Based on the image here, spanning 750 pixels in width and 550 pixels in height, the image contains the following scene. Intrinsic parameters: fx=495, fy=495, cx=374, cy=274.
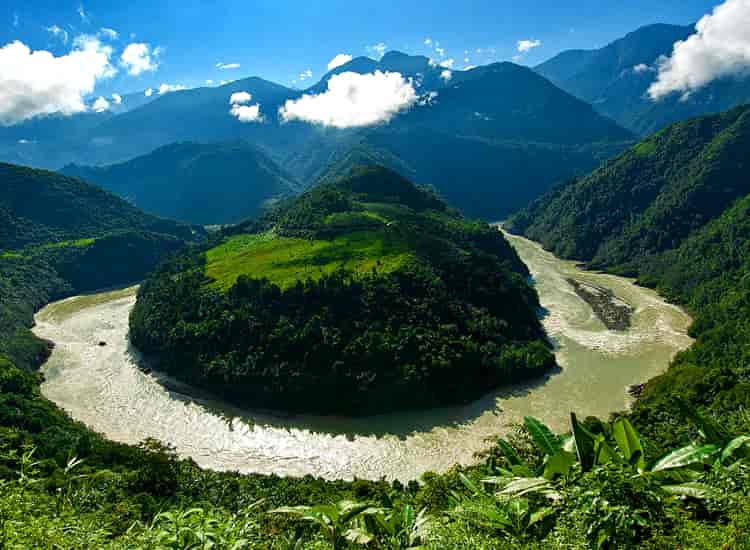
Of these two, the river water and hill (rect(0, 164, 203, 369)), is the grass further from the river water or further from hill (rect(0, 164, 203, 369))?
hill (rect(0, 164, 203, 369))

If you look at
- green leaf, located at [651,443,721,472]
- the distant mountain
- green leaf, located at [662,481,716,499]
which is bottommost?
green leaf, located at [662,481,716,499]

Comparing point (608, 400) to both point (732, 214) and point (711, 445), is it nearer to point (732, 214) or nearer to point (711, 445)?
point (711, 445)

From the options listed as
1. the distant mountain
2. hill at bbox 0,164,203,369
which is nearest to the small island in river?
hill at bbox 0,164,203,369

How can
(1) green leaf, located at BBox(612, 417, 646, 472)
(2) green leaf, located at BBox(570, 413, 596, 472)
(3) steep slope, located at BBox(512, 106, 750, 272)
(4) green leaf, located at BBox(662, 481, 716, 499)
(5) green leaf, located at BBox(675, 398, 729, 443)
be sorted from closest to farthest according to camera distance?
1. (4) green leaf, located at BBox(662, 481, 716, 499)
2. (1) green leaf, located at BBox(612, 417, 646, 472)
3. (2) green leaf, located at BBox(570, 413, 596, 472)
4. (5) green leaf, located at BBox(675, 398, 729, 443)
5. (3) steep slope, located at BBox(512, 106, 750, 272)

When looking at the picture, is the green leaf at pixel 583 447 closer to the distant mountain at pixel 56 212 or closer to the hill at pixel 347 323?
the hill at pixel 347 323

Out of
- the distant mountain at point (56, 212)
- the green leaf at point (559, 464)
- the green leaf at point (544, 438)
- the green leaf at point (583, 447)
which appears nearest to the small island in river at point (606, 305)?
the green leaf at point (544, 438)

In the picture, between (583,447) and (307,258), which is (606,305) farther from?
(583,447)
